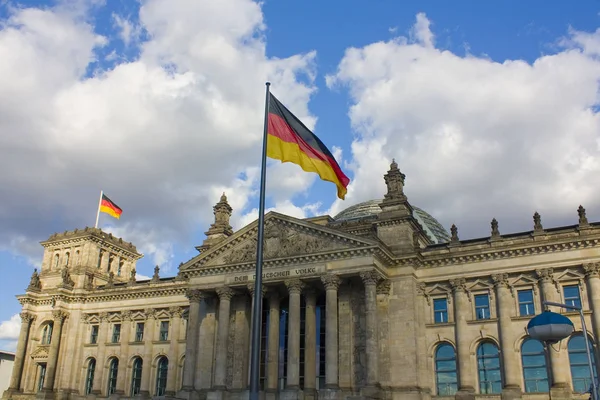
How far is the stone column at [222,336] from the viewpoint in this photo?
47469 mm

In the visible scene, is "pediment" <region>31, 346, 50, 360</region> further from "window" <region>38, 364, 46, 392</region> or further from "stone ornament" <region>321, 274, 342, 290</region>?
"stone ornament" <region>321, 274, 342, 290</region>

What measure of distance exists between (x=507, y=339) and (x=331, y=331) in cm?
1270

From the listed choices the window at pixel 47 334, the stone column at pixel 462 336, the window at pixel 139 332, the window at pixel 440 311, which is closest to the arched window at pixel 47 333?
the window at pixel 47 334

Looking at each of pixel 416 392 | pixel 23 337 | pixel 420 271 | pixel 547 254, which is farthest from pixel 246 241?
pixel 23 337

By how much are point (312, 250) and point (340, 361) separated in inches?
343

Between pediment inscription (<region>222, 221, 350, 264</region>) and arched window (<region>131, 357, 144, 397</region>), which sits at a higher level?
pediment inscription (<region>222, 221, 350, 264</region>)

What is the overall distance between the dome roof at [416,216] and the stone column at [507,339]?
17.0 meters

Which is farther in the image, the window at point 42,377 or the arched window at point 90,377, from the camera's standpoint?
the window at point 42,377

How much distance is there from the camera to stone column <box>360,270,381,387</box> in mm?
42106

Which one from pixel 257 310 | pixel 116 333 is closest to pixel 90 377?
pixel 116 333

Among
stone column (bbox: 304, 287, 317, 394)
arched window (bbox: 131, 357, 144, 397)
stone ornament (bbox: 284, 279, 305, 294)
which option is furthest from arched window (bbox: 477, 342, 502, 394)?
arched window (bbox: 131, 357, 144, 397)

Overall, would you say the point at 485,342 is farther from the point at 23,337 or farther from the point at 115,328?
the point at 23,337

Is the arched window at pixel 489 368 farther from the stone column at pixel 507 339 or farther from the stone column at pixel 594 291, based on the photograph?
the stone column at pixel 594 291

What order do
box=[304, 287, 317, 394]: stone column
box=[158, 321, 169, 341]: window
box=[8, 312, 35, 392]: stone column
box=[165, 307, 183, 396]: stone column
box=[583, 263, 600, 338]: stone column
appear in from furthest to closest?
box=[8, 312, 35, 392]: stone column → box=[158, 321, 169, 341]: window → box=[165, 307, 183, 396]: stone column → box=[304, 287, 317, 394]: stone column → box=[583, 263, 600, 338]: stone column
